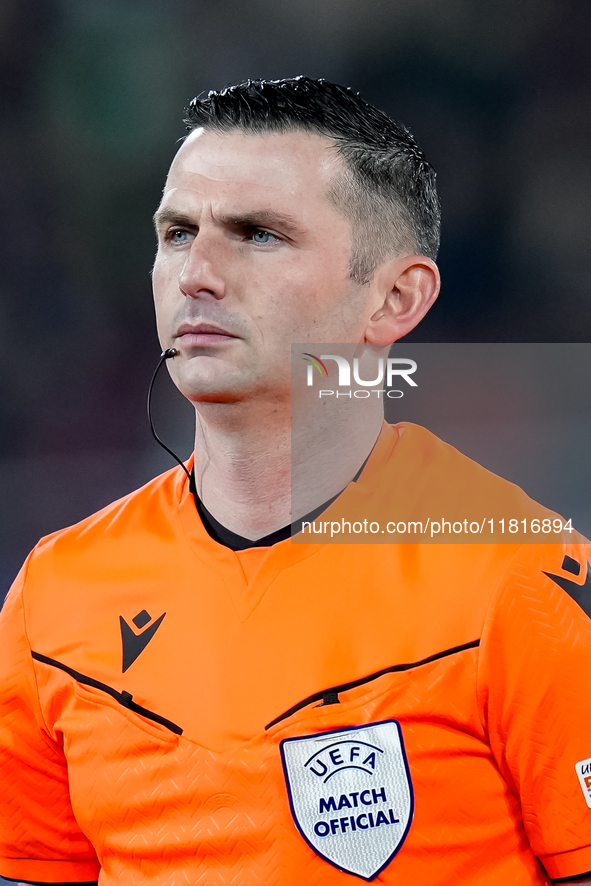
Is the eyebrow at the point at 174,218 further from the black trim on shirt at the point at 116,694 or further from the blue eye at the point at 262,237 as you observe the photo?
the black trim on shirt at the point at 116,694

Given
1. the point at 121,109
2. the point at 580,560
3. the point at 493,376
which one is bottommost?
the point at 580,560

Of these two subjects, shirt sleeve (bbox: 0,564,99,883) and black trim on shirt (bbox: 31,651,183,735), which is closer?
black trim on shirt (bbox: 31,651,183,735)

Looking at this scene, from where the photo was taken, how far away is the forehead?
122cm

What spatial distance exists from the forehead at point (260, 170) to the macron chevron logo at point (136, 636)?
25.3 inches

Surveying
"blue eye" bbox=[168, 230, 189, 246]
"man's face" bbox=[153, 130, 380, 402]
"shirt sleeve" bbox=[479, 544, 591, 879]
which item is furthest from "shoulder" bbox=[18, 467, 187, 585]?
"shirt sleeve" bbox=[479, 544, 591, 879]

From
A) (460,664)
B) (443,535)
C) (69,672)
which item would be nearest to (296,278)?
(443,535)

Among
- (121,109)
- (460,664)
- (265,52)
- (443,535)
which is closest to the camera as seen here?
→ (460,664)

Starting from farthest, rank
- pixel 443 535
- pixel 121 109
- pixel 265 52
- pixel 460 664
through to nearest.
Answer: pixel 121 109
pixel 265 52
pixel 443 535
pixel 460 664

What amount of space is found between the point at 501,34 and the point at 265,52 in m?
0.87

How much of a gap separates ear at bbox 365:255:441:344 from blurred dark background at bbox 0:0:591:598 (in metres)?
1.78

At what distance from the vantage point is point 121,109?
3.25 meters

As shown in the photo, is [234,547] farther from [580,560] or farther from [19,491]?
[19,491]

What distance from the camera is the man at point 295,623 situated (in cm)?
115

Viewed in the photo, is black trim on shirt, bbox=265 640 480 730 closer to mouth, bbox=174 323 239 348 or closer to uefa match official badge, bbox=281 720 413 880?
uefa match official badge, bbox=281 720 413 880
